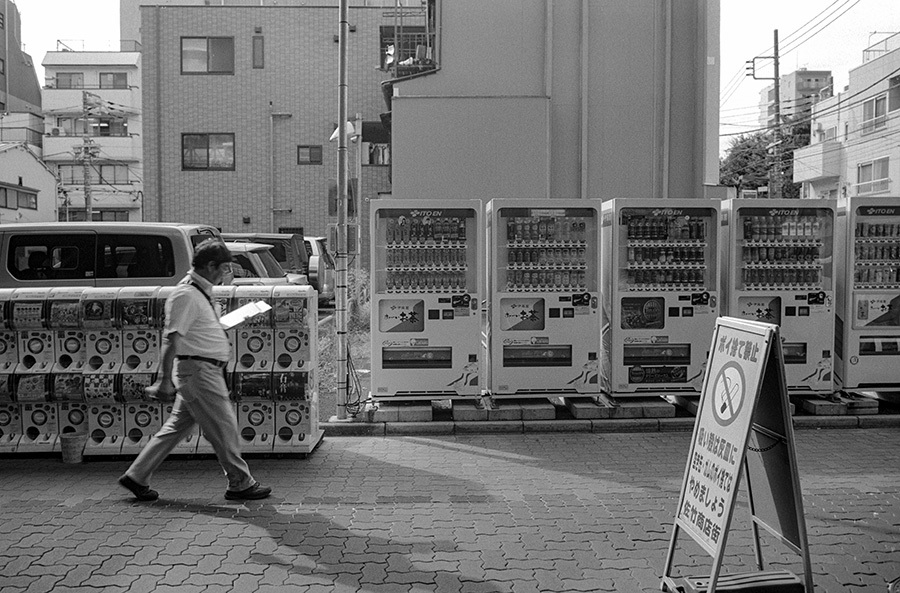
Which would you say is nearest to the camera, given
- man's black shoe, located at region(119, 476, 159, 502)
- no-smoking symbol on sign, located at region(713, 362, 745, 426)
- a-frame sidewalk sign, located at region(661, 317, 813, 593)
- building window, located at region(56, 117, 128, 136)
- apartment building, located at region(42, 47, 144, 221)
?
a-frame sidewalk sign, located at region(661, 317, 813, 593)

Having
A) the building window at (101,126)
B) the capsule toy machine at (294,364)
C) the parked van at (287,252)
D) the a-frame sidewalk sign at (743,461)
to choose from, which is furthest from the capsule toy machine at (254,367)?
the building window at (101,126)

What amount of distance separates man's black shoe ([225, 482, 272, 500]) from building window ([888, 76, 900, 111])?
34079 millimetres

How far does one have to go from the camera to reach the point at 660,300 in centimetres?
967

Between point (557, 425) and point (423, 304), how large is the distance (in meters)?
2.09

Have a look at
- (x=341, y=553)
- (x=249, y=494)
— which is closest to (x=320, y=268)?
(x=249, y=494)

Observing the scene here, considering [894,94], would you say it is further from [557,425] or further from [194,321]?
[194,321]

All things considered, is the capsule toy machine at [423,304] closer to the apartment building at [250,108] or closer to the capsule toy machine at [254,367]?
the capsule toy machine at [254,367]

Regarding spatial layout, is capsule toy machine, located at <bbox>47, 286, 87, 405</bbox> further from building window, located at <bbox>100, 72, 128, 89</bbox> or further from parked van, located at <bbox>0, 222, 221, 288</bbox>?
building window, located at <bbox>100, 72, 128, 89</bbox>

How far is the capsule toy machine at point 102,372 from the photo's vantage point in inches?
294

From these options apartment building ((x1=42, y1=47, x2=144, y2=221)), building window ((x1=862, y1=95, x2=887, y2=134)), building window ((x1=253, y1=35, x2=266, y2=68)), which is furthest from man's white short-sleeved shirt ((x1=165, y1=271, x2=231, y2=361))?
apartment building ((x1=42, y1=47, x2=144, y2=221))

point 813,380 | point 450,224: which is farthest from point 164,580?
point 813,380

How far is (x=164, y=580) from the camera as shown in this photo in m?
4.73

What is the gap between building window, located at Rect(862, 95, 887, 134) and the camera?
34.0 m

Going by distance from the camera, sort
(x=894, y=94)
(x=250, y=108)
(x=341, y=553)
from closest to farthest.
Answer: (x=341, y=553), (x=250, y=108), (x=894, y=94)
